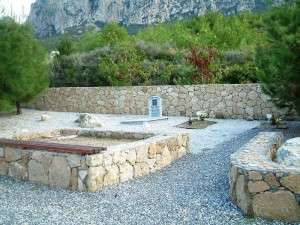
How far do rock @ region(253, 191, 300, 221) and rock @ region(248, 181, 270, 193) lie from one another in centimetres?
6

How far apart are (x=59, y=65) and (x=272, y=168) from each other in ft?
68.8

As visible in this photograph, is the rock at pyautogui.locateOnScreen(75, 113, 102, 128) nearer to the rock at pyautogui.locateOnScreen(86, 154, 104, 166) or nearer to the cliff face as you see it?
the rock at pyautogui.locateOnScreen(86, 154, 104, 166)

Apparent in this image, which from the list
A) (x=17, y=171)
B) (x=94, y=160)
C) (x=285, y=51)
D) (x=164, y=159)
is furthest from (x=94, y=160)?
(x=285, y=51)

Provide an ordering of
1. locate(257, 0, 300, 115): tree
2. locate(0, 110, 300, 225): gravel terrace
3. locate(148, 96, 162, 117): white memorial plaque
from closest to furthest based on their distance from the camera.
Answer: locate(0, 110, 300, 225): gravel terrace
locate(257, 0, 300, 115): tree
locate(148, 96, 162, 117): white memorial plaque

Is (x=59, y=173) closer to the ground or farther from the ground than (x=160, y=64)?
closer to the ground

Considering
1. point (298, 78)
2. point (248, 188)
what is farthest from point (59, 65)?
point (248, 188)

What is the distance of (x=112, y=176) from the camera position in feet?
23.4

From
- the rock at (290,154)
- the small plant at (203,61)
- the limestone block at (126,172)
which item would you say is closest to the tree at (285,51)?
the rock at (290,154)

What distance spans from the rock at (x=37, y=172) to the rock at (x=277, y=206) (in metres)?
3.72

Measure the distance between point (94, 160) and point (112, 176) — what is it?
0.58m

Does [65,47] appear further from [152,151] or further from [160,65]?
[152,151]

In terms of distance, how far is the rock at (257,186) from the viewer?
5.14 meters

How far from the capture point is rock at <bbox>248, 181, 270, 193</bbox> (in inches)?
203

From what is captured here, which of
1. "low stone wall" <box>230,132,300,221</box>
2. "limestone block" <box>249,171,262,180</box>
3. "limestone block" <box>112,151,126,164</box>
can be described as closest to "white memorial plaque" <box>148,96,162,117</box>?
"limestone block" <box>112,151,126,164</box>
